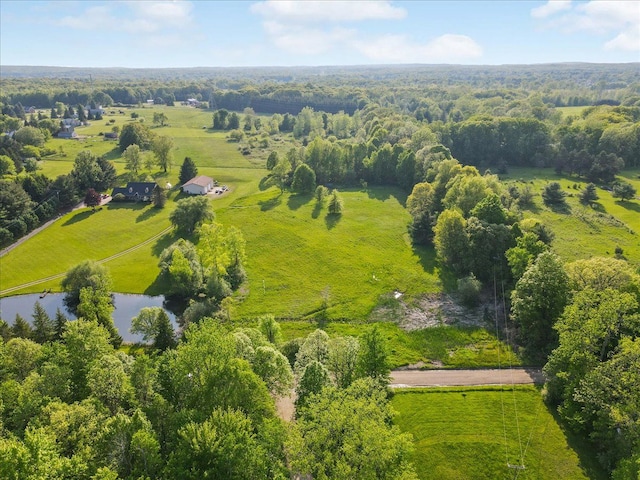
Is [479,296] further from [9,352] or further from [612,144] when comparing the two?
[612,144]

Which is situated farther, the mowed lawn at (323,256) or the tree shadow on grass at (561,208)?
the tree shadow on grass at (561,208)

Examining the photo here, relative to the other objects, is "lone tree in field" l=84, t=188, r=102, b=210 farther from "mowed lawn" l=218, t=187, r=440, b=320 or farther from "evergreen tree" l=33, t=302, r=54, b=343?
"evergreen tree" l=33, t=302, r=54, b=343

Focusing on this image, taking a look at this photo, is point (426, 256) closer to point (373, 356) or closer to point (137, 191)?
point (373, 356)

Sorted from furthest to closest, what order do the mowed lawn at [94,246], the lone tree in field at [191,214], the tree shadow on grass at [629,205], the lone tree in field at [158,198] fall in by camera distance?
the lone tree in field at [158,198] < the tree shadow on grass at [629,205] < the lone tree in field at [191,214] < the mowed lawn at [94,246]

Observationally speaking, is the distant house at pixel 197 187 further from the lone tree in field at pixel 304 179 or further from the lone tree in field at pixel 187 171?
the lone tree in field at pixel 304 179

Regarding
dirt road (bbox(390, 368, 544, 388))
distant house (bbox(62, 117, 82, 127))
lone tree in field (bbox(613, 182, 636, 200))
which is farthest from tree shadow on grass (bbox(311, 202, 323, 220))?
distant house (bbox(62, 117, 82, 127))

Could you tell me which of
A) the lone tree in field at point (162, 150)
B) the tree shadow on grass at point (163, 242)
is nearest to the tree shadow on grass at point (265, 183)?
the lone tree in field at point (162, 150)

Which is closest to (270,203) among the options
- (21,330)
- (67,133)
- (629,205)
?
(21,330)

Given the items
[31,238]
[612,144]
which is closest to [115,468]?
[31,238]
